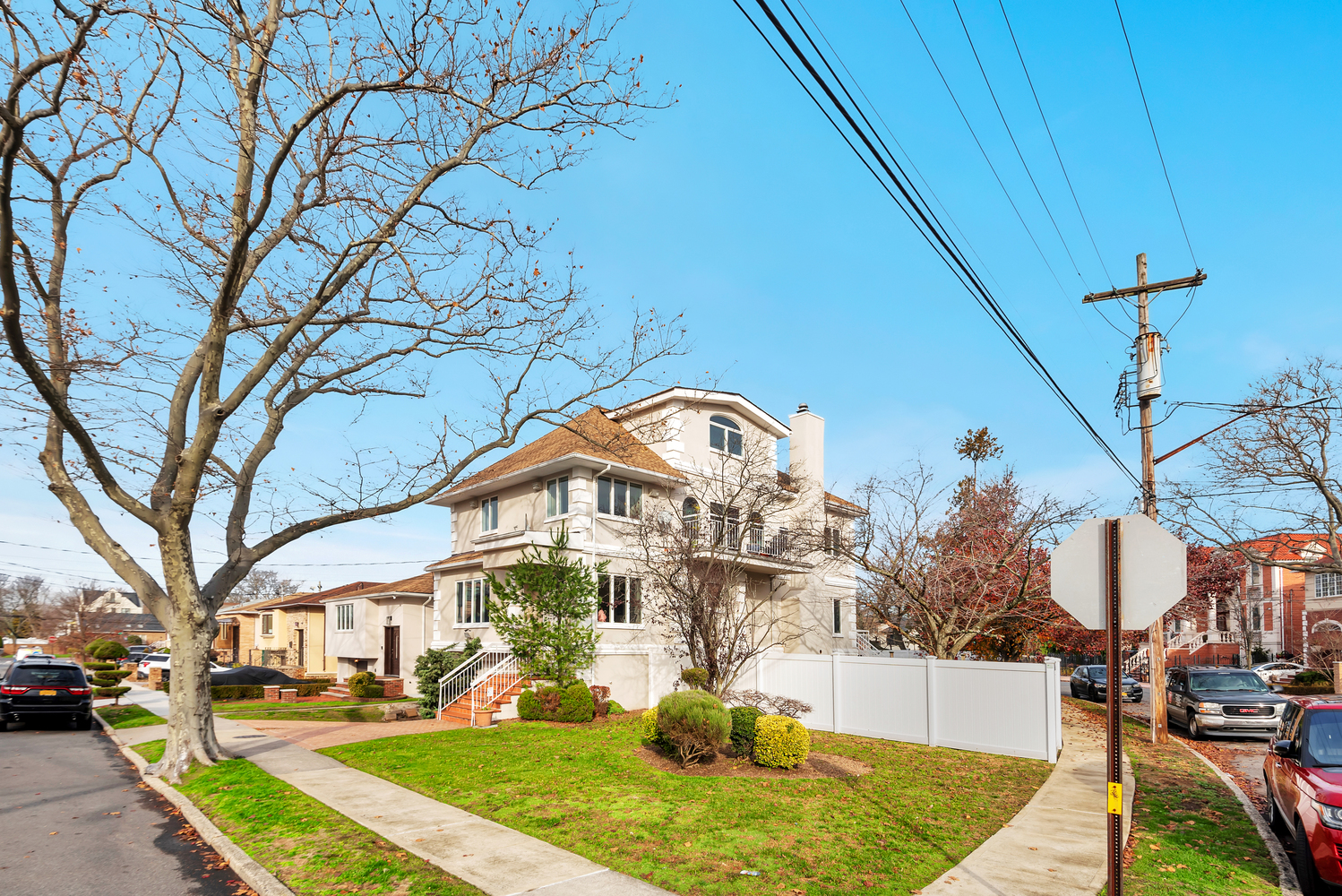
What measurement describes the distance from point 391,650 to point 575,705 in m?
17.5

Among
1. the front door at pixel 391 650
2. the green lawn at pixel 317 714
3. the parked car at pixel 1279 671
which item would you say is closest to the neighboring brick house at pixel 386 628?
the front door at pixel 391 650

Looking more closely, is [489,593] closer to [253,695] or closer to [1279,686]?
[253,695]

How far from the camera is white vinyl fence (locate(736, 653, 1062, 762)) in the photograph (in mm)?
14359

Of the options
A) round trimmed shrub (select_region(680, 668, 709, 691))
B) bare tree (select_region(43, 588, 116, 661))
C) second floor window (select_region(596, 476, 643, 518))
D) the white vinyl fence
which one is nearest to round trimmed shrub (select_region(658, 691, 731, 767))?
round trimmed shrub (select_region(680, 668, 709, 691))

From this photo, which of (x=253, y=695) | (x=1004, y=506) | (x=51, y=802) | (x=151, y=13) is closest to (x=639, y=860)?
(x=51, y=802)

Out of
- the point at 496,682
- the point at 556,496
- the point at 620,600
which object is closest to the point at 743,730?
the point at 496,682

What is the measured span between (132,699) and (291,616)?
17.4 metres

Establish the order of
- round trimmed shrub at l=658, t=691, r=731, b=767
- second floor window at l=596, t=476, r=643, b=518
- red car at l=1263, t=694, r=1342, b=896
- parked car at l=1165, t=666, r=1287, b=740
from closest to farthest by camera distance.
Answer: red car at l=1263, t=694, r=1342, b=896, round trimmed shrub at l=658, t=691, r=731, b=767, parked car at l=1165, t=666, r=1287, b=740, second floor window at l=596, t=476, r=643, b=518

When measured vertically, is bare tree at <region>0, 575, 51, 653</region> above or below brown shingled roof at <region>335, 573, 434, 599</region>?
below

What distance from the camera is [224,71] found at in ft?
35.1

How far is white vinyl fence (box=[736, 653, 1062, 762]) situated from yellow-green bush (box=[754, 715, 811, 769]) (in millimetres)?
4768

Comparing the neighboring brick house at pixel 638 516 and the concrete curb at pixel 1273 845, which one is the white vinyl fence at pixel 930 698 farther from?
the concrete curb at pixel 1273 845

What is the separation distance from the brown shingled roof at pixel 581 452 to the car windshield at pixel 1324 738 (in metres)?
14.8

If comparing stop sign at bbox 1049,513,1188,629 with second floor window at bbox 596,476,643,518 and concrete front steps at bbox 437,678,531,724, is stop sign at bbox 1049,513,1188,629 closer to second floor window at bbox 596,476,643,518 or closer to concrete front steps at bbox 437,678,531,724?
concrete front steps at bbox 437,678,531,724
